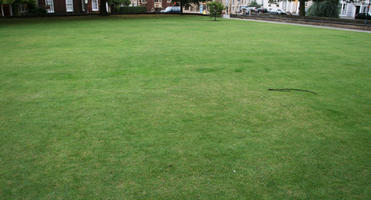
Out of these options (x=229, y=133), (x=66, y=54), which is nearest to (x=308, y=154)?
(x=229, y=133)

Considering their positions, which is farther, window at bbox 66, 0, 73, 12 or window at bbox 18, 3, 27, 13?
window at bbox 66, 0, 73, 12

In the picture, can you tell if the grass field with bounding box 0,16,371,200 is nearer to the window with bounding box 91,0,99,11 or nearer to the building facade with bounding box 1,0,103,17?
the building facade with bounding box 1,0,103,17

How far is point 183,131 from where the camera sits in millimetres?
4301

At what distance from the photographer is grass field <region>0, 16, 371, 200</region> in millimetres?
3072

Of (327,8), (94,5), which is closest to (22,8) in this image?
(94,5)

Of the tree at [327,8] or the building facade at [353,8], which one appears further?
the building facade at [353,8]

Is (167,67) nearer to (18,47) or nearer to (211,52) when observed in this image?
(211,52)

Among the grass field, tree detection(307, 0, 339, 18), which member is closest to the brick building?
tree detection(307, 0, 339, 18)

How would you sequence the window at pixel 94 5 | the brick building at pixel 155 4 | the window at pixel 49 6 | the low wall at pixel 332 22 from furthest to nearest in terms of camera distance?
the brick building at pixel 155 4 < the window at pixel 94 5 < the window at pixel 49 6 < the low wall at pixel 332 22

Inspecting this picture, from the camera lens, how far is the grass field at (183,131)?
10.1 ft

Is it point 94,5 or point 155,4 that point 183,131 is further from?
point 155,4

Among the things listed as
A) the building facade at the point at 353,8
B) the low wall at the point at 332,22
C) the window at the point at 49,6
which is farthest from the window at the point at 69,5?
the building facade at the point at 353,8

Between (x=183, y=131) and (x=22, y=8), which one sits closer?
(x=183, y=131)

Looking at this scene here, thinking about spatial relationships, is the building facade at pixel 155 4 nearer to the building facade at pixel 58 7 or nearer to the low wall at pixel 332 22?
the building facade at pixel 58 7
